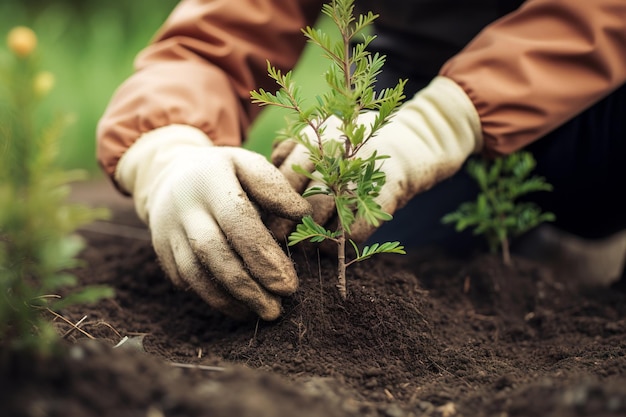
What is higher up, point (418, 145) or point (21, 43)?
point (21, 43)

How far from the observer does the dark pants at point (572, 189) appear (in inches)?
94.1

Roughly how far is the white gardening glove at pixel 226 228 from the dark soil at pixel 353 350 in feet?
0.34

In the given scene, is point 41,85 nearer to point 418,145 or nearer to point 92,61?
point 418,145

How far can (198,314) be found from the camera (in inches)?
77.4

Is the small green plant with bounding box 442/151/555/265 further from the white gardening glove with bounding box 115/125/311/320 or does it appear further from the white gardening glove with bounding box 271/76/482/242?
the white gardening glove with bounding box 115/125/311/320

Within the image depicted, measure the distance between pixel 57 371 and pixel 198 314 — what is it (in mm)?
909

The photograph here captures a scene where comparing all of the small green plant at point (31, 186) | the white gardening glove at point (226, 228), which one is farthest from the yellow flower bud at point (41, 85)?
the white gardening glove at point (226, 228)

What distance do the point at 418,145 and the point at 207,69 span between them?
0.87 meters

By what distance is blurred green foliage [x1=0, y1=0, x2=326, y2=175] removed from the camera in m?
4.73

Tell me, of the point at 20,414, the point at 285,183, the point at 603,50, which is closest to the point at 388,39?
the point at 603,50

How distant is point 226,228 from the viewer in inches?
65.9

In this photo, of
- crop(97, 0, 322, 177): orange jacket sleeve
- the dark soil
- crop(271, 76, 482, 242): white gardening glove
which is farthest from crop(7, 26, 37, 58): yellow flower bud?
crop(97, 0, 322, 177): orange jacket sleeve

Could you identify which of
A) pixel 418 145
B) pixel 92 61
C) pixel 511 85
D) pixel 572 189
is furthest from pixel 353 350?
pixel 92 61

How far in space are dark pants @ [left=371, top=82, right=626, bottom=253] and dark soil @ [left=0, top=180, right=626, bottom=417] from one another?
0.37 m
